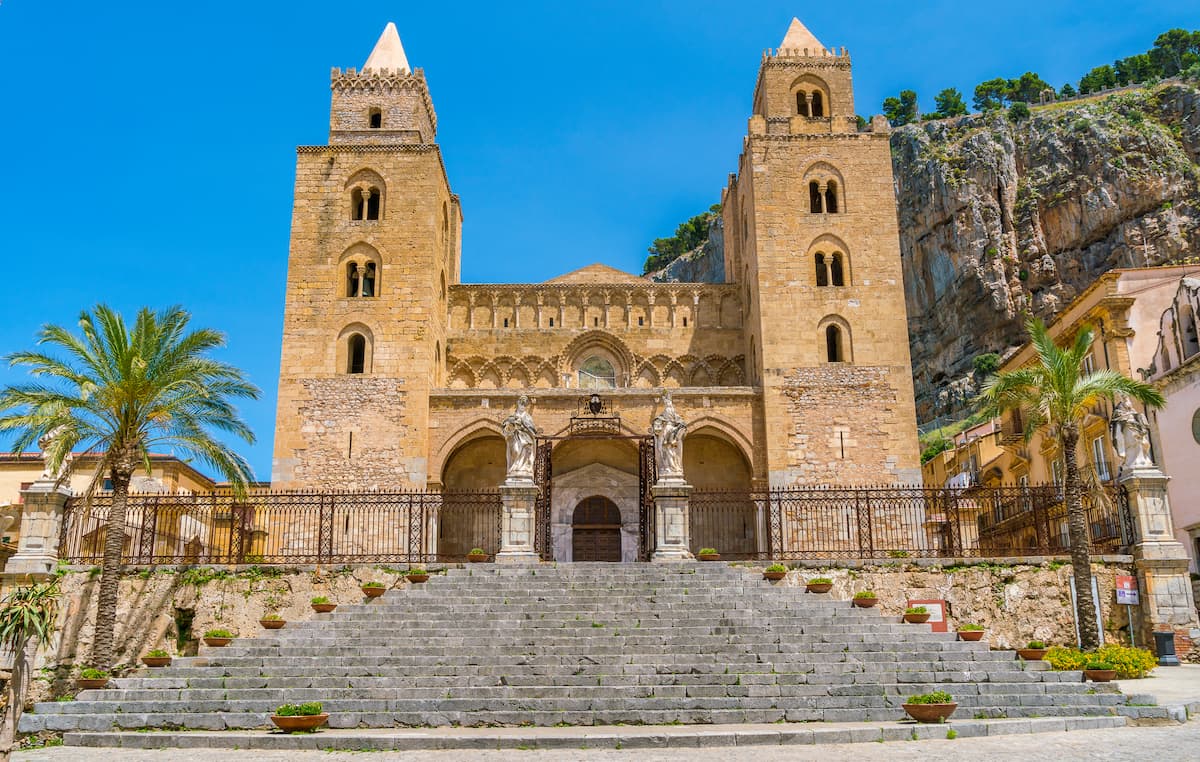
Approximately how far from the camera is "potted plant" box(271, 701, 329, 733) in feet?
39.3

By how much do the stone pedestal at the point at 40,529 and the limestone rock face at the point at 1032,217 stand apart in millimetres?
54056

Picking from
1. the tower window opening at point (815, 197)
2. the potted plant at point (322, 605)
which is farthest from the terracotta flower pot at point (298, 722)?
the tower window opening at point (815, 197)

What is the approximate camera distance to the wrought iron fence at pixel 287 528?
20.5 metres

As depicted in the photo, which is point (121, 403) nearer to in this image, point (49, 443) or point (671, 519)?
point (49, 443)

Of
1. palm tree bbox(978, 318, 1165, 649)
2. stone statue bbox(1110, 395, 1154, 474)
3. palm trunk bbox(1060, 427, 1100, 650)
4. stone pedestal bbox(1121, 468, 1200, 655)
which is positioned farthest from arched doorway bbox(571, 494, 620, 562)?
stone pedestal bbox(1121, 468, 1200, 655)

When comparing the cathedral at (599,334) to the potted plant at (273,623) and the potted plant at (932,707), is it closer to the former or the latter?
the potted plant at (273,623)

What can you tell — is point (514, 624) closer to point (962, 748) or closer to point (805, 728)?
point (805, 728)

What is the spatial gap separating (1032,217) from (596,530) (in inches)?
1809

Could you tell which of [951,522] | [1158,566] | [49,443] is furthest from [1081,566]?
[49,443]

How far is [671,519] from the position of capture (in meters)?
20.8

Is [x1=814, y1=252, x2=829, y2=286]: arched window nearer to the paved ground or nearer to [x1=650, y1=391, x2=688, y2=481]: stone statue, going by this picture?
[x1=650, y1=391, x2=688, y2=481]: stone statue

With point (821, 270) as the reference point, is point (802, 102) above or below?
above

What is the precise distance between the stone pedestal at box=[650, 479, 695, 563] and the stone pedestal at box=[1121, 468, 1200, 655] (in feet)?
28.6

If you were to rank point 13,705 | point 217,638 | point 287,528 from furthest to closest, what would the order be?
1. point 287,528
2. point 217,638
3. point 13,705
